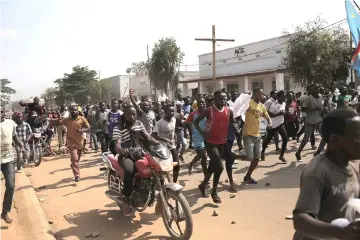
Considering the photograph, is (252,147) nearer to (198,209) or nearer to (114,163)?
(198,209)

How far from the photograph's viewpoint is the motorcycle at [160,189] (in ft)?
13.8

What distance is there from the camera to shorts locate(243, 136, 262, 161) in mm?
6557

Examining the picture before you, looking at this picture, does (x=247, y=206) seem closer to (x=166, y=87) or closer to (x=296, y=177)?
(x=296, y=177)

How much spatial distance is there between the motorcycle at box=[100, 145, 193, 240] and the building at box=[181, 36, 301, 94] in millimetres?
21808

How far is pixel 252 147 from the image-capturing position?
21.7 ft

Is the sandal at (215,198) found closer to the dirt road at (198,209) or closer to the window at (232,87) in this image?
the dirt road at (198,209)

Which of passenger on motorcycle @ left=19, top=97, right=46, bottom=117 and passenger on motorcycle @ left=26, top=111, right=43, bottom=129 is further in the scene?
passenger on motorcycle @ left=19, top=97, right=46, bottom=117

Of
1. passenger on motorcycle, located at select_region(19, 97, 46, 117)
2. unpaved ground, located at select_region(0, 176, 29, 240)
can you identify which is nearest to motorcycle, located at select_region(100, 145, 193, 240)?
unpaved ground, located at select_region(0, 176, 29, 240)

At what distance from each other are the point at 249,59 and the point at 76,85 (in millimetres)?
34627

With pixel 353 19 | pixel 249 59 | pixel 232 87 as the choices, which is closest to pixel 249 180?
pixel 353 19

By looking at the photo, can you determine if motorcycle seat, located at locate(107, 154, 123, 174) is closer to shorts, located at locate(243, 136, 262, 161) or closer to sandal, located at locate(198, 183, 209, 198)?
sandal, located at locate(198, 183, 209, 198)

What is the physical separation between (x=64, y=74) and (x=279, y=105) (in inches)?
2189

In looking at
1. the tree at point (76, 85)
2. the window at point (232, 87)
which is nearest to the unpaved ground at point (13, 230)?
the window at point (232, 87)

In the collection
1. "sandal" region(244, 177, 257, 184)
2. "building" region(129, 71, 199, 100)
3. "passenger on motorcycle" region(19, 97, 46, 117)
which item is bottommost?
"sandal" region(244, 177, 257, 184)
